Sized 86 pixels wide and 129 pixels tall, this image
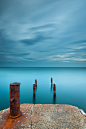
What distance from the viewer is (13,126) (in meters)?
4.81

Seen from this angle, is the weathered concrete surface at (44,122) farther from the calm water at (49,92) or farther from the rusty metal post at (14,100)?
the calm water at (49,92)

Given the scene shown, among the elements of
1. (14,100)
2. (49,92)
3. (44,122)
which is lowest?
(49,92)

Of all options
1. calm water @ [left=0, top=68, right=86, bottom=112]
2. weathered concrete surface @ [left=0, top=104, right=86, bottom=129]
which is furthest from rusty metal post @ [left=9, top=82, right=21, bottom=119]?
calm water @ [left=0, top=68, right=86, bottom=112]

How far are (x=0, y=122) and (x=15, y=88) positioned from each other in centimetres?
214

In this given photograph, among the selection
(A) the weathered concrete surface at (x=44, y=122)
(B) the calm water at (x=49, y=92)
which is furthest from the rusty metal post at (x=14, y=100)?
(B) the calm water at (x=49, y=92)

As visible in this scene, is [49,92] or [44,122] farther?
[49,92]

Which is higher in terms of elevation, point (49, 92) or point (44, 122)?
point (44, 122)

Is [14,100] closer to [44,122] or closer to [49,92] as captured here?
[44,122]

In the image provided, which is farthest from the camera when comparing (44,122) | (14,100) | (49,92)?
(49,92)

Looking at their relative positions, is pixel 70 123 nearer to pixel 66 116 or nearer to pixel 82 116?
pixel 66 116

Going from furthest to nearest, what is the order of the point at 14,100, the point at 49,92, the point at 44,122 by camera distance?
the point at 49,92 < the point at 14,100 < the point at 44,122

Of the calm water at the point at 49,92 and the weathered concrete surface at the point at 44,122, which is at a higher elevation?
the weathered concrete surface at the point at 44,122

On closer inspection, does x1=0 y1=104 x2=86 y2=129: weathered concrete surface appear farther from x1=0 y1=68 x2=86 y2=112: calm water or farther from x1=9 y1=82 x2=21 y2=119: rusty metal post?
x1=0 y1=68 x2=86 y2=112: calm water

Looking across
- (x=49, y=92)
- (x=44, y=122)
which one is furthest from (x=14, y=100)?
(x=49, y=92)
